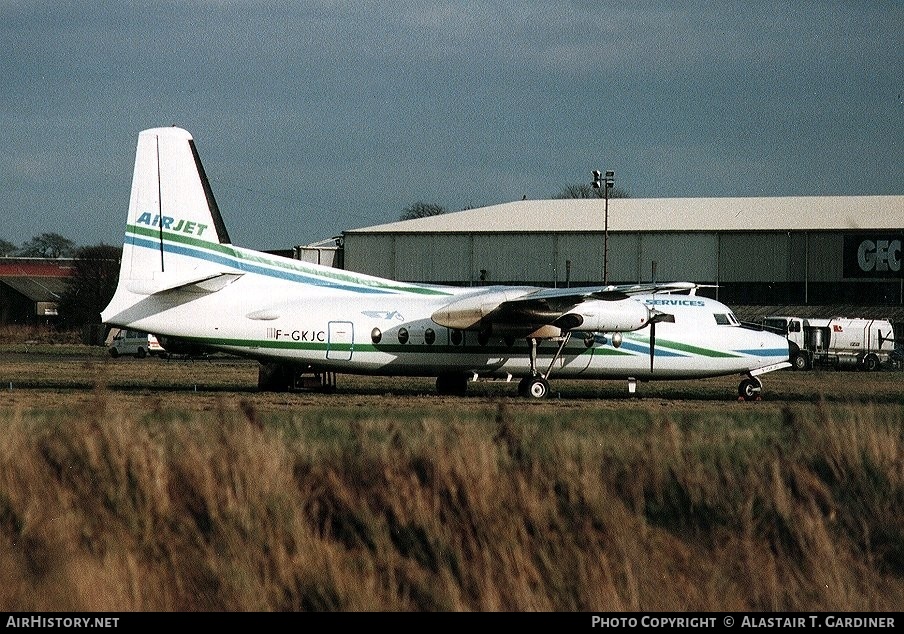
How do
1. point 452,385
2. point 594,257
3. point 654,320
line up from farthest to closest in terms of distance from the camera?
point 594,257
point 452,385
point 654,320

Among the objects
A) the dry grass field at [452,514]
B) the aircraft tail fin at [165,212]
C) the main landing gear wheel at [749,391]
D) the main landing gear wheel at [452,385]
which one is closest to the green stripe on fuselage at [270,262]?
the aircraft tail fin at [165,212]

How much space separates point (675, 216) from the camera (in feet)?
237

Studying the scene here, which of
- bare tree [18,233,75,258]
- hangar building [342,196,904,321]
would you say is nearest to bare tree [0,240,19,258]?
bare tree [18,233,75,258]

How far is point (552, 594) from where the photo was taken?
7.61 meters

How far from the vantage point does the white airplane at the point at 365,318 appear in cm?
2494

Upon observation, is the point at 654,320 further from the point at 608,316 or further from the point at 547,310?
the point at 547,310

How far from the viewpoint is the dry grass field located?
7625 millimetres

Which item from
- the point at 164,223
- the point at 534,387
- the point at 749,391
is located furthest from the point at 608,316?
the point at 164,223

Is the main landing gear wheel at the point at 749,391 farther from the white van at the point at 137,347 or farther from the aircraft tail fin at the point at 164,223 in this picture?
the white van at the point at 137,347

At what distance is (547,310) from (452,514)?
18040 millimetres

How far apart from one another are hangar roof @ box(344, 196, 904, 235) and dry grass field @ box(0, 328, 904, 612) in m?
59.8

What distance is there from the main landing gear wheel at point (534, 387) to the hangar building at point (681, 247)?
39.1 metres

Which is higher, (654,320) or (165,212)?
(165,212)

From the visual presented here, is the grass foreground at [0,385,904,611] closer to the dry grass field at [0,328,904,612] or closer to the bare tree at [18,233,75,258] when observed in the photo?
the dry grass field at [0,328,904,612]
